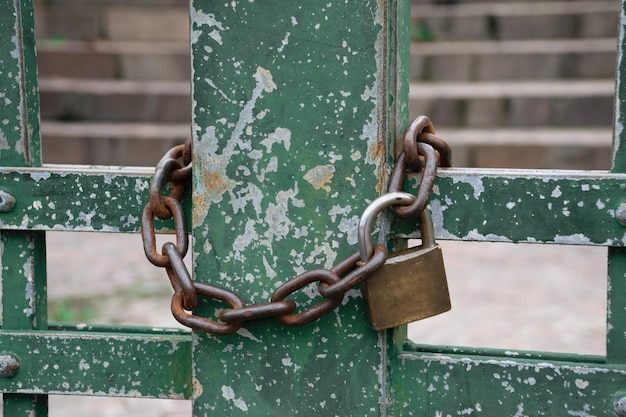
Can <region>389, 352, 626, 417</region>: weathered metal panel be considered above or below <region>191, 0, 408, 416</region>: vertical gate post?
below

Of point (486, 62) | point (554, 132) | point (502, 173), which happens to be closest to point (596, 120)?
point (554, 132)

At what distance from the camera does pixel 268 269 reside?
3.14ft

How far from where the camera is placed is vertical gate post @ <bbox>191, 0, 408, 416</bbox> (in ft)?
3.03

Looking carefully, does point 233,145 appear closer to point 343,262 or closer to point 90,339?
point 343,262

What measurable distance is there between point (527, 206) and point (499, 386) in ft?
0.66

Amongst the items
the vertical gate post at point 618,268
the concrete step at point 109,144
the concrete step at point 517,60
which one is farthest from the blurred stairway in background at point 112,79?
the vertical gate post at point 618,268

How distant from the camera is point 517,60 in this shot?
279 inches

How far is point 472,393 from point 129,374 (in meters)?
0.41

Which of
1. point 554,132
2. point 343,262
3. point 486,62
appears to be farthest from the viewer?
point 486,62

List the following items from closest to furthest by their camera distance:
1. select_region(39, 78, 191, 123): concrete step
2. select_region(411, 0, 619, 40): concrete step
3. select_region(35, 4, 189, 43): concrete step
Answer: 1. select_region(39, 78, 191, 123): concrete step
2. select_region(411, 0, 619, 40): concrete step
3. select_region(35, 4, 189, 43): concrete step

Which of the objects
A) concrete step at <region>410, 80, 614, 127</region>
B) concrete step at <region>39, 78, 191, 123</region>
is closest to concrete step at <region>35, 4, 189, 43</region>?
concrete step at <region>39, 78, 191, 123</region>

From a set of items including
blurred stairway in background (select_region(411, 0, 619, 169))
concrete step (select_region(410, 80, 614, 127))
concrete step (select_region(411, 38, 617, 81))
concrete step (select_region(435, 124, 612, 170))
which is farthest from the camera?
concrete step (select_region(411, 38, 617, 81))

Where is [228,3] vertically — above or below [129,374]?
above

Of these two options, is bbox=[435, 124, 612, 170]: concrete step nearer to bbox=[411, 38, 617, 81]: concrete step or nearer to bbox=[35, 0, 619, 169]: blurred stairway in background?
bbox=[35, 0, 619, 169]: blurred stairway in background
